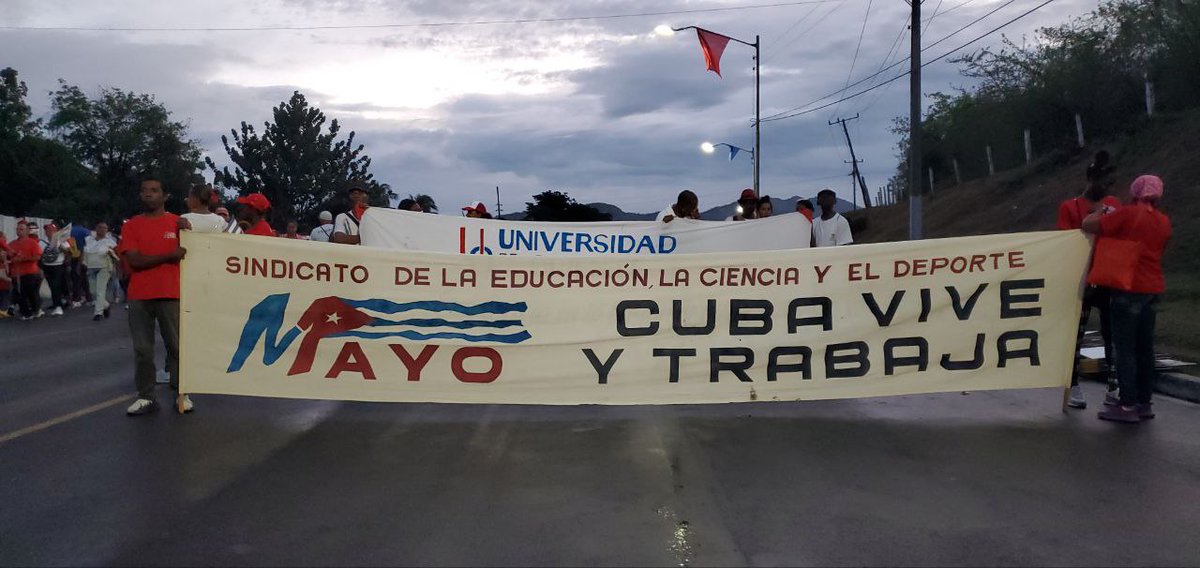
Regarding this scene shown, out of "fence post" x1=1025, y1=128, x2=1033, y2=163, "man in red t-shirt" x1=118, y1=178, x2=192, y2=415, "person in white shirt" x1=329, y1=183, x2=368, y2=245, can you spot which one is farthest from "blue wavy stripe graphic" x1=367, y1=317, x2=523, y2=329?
"fence post" x1=1025, y1=128, x2=1033, y2=163

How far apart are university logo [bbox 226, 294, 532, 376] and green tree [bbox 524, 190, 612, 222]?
24381 millimetres

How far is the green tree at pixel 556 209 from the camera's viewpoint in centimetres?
3145

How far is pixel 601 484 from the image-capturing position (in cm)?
509

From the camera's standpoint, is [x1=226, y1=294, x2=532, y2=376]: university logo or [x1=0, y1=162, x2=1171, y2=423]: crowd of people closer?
[x1=0, y1=162, x2=1171, y2=423]: crowd of people

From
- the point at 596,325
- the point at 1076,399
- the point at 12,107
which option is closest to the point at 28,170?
the point at 12,107

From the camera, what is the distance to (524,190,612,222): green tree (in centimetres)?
3145

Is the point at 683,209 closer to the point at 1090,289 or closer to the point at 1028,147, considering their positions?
the point at 1090,289

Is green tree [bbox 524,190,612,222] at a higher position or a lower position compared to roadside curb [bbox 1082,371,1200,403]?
higher

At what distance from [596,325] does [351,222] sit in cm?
408

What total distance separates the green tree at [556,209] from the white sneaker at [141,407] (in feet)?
79.8

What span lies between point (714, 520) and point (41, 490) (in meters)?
3.61

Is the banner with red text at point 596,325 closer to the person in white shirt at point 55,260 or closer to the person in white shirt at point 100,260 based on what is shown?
the person in white shirt at point 100,260

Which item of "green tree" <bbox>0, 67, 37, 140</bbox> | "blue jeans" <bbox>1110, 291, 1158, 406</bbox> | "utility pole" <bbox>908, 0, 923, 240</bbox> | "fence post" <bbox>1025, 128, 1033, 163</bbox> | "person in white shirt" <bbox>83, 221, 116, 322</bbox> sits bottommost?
"blue jeans" <bbox>1110, 291, 1158, 406</bbox>

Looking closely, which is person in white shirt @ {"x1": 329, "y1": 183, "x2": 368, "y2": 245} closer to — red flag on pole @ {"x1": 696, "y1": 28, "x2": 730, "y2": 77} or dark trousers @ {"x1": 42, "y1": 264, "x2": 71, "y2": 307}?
dark trousers @ {"x1": 42, "y1": 264, "x2": 71, "y2": 307}
